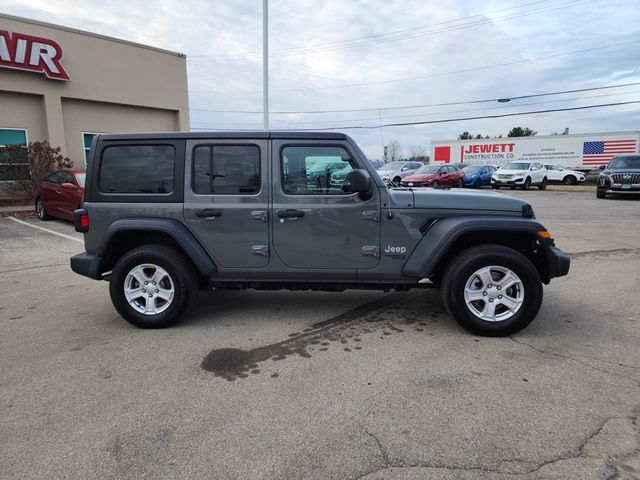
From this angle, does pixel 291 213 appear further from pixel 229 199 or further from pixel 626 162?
pixel 626 162

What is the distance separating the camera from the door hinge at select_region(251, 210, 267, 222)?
4336mm

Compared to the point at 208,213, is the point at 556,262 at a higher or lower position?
lower

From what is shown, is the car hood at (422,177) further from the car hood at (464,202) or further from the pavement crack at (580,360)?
the pavement crack at (580,360)

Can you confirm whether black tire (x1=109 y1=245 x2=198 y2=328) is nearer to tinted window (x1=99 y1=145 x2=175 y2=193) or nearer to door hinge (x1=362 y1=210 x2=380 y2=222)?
tinted window (x1=99 y1=145 x2=175 y2=193)

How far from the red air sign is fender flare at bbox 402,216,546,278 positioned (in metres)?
16.9

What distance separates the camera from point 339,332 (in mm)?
4328

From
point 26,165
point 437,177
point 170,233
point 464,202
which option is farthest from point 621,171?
point 26,165

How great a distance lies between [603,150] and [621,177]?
18.2 metres

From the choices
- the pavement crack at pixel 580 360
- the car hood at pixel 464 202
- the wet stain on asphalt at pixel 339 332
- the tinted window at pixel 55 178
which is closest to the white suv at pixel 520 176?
the tinted window at pixel 55 178

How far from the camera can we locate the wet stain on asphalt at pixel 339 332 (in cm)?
365

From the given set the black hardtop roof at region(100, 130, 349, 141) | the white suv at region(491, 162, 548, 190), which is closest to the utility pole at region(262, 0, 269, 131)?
the black hardtop roof at region(100, 130, 349, 141)

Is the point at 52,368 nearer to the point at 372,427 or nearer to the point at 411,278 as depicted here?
the point at 372,427

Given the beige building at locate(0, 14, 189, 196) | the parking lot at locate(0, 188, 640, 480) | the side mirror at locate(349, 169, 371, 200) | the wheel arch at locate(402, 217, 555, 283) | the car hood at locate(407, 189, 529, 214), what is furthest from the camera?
the beige building at locate(0, 14, 189, 196)

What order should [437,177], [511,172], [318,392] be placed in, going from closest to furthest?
[318,392]
[437,177]
[511,172]
